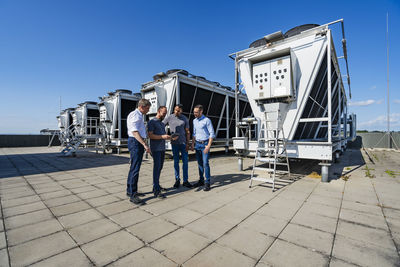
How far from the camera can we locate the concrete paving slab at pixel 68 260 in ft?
5.23

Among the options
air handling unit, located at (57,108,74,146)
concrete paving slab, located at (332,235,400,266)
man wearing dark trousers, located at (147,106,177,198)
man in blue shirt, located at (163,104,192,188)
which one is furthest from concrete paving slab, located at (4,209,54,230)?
air handling unit, located at (57,108,74,146)

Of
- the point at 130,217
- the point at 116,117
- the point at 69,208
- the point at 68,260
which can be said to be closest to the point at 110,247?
the point at 68,260

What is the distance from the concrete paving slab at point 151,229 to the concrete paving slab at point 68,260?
0.53 metres

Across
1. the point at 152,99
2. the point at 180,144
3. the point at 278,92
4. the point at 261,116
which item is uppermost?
the point at 152,99

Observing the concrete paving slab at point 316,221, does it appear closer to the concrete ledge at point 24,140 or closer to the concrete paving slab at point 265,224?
the concrete paving slab at point 265,224

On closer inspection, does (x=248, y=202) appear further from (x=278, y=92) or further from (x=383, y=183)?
(x=383, y=183)

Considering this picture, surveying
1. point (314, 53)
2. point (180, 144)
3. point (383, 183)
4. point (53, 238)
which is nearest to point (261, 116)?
point (314, 53)

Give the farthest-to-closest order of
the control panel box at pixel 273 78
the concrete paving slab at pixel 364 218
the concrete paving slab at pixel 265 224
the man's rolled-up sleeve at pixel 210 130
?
the control panel box at pixel 273 78 < the man's rolled-up sleeve at pixel 210 130 < the concrete paving slab at pixel 364 218 < the concrete paving slab at pixel 265 224

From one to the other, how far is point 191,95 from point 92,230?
7.24 metres

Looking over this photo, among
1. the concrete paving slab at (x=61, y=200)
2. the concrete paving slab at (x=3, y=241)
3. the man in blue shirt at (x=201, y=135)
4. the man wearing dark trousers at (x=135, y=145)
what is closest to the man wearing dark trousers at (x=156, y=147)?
the man wearing dark trousers at (x=135, y=145)

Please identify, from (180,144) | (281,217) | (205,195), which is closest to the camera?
(281,217)

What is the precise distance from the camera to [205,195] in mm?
3430

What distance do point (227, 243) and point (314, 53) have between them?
4903 millimetres

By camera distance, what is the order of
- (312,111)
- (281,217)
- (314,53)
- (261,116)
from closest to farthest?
(281,217), (314,53), (261,116), (312,111)
